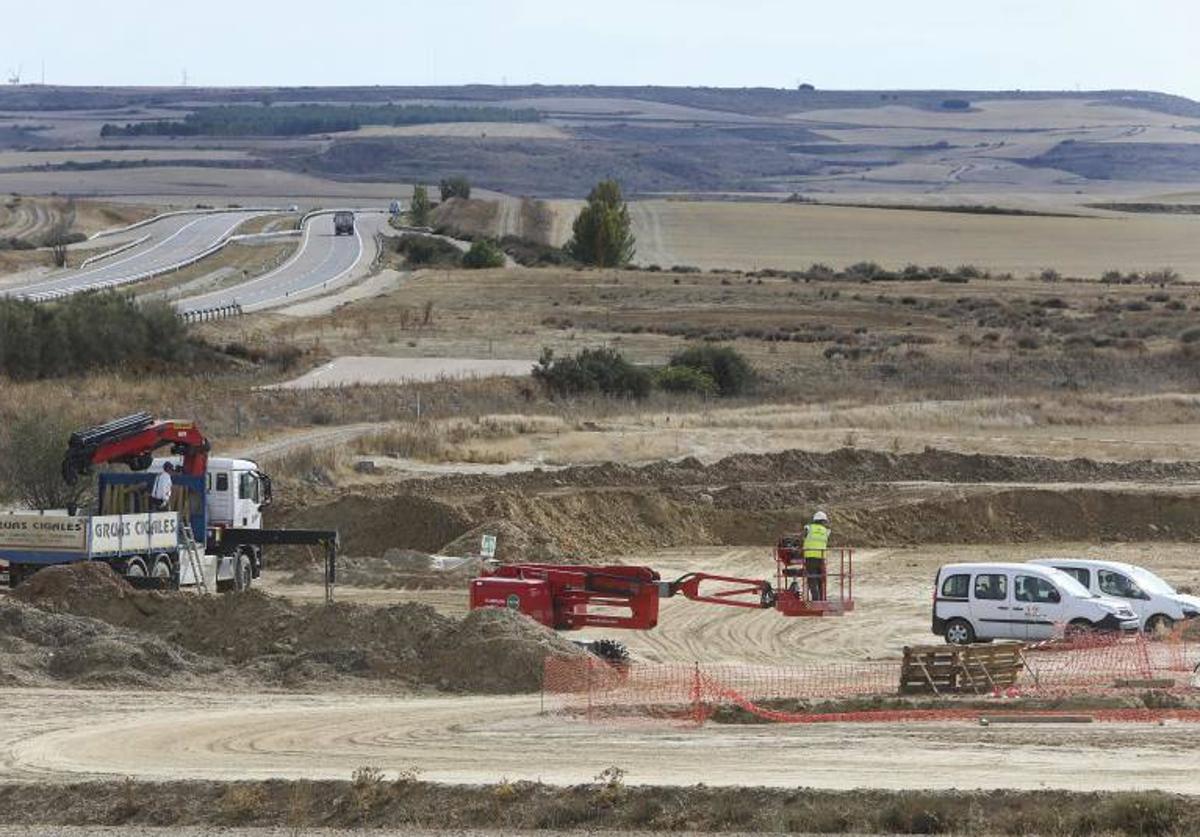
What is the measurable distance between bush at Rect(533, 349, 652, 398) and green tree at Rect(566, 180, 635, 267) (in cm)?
6941

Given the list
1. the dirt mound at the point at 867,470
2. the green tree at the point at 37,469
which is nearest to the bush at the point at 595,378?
the dirt mound at the point at 867,470

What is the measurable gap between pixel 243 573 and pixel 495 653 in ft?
29.5

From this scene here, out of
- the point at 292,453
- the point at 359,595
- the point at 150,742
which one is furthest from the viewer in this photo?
the point at 292,453

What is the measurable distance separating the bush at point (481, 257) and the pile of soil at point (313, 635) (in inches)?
3615

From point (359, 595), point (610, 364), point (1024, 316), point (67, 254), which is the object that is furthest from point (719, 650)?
point (67, 254)

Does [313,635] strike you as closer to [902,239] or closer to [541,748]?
[541,748]

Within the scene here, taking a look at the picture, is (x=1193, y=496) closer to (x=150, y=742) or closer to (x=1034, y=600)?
(x=1034, y=600)

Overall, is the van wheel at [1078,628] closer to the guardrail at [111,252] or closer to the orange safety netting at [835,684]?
the orange safety netting at [835,684]

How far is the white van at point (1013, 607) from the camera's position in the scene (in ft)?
102

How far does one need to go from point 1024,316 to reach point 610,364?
36.6 metres

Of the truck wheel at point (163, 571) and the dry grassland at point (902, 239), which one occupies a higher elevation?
the dry grassland at point (902, 239)

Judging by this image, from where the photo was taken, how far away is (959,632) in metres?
31.4

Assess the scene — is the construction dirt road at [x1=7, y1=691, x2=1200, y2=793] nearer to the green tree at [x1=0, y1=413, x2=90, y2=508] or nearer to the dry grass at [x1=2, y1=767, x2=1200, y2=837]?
the dry grass at [x1=2, y1=767, x2=1200, y2=837]

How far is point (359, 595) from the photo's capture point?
36.8 m
